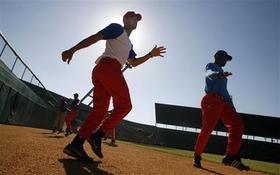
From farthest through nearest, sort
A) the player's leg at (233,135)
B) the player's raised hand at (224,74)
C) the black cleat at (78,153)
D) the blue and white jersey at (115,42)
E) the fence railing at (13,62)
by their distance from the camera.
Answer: the fence railing at (13,62), the player's leg at (233,135), the player's raised hand at (224,74), the blue and white jersey at (115,42), the black cleat at (78,153)

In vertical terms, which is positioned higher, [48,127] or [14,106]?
[14,106]

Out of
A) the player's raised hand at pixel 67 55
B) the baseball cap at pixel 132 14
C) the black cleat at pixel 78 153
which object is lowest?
the black cleat at pixel 78 153

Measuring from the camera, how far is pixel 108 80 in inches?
73.4

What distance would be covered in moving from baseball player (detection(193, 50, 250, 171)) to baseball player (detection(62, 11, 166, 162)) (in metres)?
1.55

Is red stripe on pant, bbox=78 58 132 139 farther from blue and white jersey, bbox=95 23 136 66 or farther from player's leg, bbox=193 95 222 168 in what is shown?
player's leg, bbox=193 95 222 168

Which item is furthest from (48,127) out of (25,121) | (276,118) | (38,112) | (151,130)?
(276,118)

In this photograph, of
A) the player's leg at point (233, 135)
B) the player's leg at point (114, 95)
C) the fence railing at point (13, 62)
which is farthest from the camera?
the fence railing at point (13, 62)

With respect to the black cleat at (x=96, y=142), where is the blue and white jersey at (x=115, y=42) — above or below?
above

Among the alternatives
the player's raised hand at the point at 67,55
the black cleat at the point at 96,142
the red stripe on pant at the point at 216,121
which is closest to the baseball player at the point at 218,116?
the red stripe on pant at the point at 216,121

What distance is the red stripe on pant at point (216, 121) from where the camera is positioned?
109 inches

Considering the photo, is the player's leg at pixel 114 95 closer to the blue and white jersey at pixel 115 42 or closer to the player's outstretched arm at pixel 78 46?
the blue and white jersey at pixel 115 42

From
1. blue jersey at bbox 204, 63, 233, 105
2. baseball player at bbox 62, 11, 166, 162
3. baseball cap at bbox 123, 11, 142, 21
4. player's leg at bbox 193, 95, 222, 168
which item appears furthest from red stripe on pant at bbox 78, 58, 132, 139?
blue jersey at bbox 204, 63, 233, 105

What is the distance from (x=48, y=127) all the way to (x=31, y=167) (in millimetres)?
12661

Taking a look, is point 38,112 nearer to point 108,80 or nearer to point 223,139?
point 108,80
